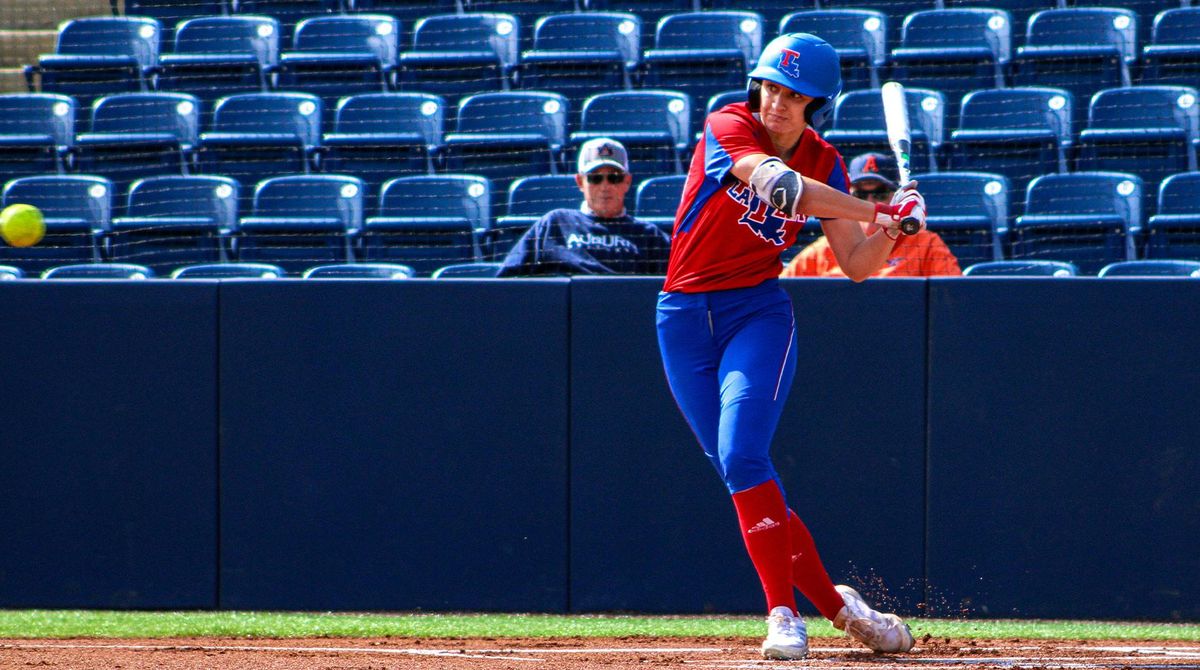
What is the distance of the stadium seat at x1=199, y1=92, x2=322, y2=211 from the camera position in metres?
7.58

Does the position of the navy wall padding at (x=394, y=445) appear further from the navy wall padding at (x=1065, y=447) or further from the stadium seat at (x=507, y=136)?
the stadium seat at (x=507, y=136)

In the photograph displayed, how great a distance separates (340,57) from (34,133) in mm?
1845

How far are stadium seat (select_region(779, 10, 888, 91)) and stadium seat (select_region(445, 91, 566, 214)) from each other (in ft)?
5.03

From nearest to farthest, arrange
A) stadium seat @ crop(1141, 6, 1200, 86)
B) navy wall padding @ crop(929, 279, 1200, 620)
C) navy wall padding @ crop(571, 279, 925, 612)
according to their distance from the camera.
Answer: navy wall padding @ crop(929, 279, 1200, 620) → navy wall padding @ crop(571, 279, 925, 612) → stadium seat @ crop(1141, 6, 1200, 86)

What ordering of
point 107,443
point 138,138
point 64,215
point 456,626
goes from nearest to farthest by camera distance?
point 456,626 → point 107,443 → point 64,215 → point 138,138

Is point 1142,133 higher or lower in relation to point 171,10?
lower

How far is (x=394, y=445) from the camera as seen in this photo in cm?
528

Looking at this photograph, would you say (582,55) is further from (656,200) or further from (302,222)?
(302,222)

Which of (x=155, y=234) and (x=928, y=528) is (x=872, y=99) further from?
(x=155, y=234)

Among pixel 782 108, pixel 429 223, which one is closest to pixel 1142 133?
pixel 429 223

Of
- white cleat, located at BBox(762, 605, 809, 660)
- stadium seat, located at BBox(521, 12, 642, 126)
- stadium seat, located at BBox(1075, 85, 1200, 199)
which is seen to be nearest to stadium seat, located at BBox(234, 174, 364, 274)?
stadium seat, located at BBox(521, 12, 642, 126)

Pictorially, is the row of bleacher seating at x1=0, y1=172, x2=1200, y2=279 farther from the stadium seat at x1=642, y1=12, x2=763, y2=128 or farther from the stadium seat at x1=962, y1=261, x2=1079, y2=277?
the stadium seat at x1=642, y1=12, x2=763, y2=128

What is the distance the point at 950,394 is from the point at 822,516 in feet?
2.21

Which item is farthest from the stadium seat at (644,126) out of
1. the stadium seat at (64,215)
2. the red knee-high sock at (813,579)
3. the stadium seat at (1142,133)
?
the red knee-high sock at (813,579)
